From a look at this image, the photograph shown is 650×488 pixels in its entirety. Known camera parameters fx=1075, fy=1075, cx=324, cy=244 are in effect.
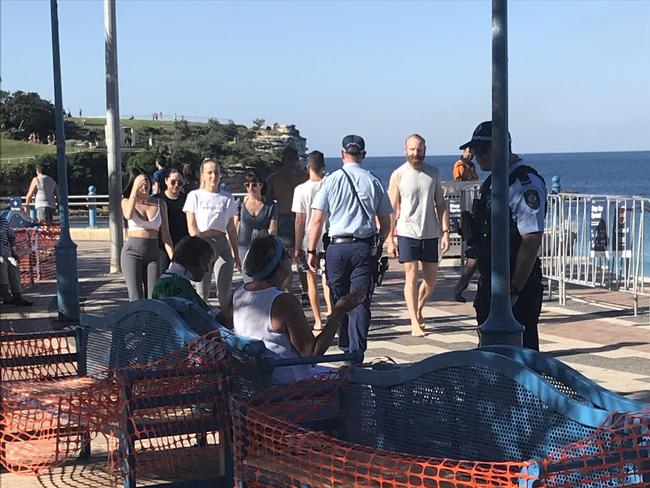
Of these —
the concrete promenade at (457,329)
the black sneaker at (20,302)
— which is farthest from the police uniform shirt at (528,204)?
the black sneaker at (20,302)

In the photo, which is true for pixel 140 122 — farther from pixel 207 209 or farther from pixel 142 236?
pixel 142 236

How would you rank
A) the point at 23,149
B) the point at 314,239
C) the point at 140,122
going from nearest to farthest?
1. the point at 314,239
2. the point at 23,149
3. the point at 140,122

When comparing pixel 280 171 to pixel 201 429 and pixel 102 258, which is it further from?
pixel 102 258

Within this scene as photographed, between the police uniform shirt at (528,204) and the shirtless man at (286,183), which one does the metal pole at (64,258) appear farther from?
the police uniform shirt at (528,204)

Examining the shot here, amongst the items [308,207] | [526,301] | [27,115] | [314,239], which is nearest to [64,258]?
[308,207]

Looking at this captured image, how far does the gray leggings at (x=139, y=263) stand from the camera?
9898 millimetres

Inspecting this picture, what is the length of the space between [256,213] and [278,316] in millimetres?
5315

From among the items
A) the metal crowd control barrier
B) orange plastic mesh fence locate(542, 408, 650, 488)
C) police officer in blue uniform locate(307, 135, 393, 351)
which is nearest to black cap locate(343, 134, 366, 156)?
police officer in blue uniform locate(307, 135, 393, 351)

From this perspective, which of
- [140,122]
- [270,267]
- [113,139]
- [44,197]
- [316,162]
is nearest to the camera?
[270,267]

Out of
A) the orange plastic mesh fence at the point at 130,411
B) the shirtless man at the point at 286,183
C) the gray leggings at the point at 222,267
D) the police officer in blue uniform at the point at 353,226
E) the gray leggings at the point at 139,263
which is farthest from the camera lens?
the shirtless man at the point at 286,183

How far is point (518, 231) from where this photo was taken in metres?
5.89

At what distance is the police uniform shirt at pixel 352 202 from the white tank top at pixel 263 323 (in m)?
2.82

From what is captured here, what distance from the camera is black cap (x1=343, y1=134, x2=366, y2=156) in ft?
27.9

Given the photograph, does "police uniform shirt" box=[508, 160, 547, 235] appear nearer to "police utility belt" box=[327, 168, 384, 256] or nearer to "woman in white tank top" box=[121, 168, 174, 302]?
"police utility belt" box=[327, 168, 384, 256]
